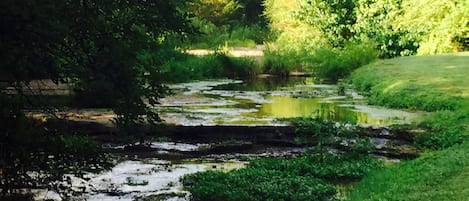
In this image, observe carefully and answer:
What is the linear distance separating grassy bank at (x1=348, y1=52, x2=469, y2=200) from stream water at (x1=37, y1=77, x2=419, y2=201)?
Result: 70 centimetres

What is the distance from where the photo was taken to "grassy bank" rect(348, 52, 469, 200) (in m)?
6.29

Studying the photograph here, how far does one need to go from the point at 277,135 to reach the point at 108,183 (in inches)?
144

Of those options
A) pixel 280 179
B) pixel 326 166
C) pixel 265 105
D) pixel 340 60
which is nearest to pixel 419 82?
pixel 265 105

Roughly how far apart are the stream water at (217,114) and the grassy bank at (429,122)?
0.70 meters

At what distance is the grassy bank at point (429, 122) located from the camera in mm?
6295

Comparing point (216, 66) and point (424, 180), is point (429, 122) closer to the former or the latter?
point (424, 180)

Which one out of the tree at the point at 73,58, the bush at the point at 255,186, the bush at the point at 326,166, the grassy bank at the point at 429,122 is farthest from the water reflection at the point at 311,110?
the tree at the point at 73,58

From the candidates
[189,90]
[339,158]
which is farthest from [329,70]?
[339,158]

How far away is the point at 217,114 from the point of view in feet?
42.4

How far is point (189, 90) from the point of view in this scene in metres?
19.6

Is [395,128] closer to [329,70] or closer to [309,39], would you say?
[329,70]

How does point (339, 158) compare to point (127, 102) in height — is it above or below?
below

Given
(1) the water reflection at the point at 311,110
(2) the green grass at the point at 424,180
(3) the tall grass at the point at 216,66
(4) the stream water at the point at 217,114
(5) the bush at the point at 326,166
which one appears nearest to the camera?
(2) the green grass at the point at 424,180

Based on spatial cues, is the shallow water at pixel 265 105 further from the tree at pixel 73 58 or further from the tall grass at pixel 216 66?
the tree at pixel 73 58
